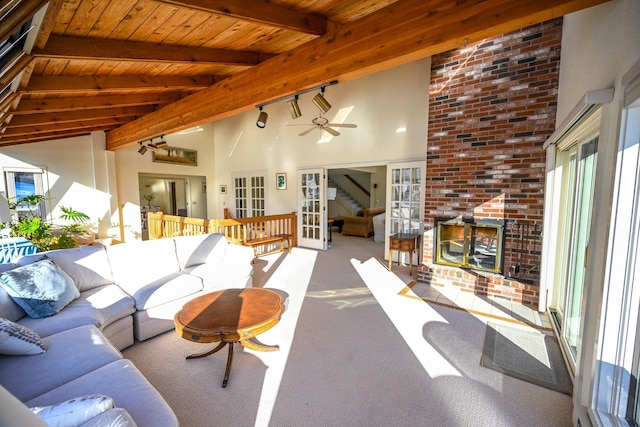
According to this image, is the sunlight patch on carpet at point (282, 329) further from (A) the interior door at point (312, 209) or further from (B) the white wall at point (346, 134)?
(B) the white wall at point (346, 134)

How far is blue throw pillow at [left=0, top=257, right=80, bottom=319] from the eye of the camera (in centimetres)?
203

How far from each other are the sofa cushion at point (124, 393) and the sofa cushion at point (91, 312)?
31.9 inches

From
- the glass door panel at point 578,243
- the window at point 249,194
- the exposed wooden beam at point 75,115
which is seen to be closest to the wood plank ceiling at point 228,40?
the exposed wooden beam at point 75,115

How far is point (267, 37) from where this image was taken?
8.70 ft

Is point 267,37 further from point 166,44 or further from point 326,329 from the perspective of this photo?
point 326,329

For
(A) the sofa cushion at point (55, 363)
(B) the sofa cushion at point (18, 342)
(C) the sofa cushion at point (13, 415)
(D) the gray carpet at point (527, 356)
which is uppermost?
(C) the sofa cushion at point (13, 415)

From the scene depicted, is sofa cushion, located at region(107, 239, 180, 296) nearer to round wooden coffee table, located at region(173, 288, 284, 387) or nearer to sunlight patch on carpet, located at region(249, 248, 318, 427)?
round wooden coffee table, located at region(173, 288, 284, 387)

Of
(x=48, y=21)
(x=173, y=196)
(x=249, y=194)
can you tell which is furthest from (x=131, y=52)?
(x=173, y=196)

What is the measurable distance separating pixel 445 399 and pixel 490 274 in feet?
7.52

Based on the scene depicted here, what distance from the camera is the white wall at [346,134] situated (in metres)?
5.00

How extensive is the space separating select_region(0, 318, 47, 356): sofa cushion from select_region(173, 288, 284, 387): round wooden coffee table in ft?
2.43

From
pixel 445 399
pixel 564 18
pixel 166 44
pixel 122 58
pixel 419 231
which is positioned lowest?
pixel 445 399

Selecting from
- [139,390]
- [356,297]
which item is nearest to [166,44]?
[139,390]

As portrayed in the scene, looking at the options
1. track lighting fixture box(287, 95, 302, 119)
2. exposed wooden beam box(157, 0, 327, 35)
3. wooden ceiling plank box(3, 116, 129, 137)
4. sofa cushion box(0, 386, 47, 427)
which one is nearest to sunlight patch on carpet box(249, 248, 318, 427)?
sofa cushion box(0, 386, 47, 427)
